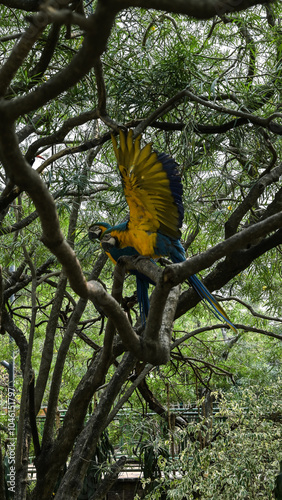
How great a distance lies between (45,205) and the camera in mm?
726

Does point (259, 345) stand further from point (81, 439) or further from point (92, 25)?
point (92, 25)

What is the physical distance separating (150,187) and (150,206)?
0.22 feet

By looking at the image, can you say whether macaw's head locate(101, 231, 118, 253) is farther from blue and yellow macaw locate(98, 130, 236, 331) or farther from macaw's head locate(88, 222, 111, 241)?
macaw's head locate(88, 222, 111, 241)

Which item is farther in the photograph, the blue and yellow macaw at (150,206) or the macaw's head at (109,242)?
the macaw's head at (109,242)

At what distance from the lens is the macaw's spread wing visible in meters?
1.46

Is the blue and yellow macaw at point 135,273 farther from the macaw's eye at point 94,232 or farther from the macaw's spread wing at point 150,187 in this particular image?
the macaw's spread wing at point 150,187

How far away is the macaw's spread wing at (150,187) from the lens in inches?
57.7

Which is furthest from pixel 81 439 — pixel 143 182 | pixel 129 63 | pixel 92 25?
pixel 92 25

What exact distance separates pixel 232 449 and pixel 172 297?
156 centimetres
